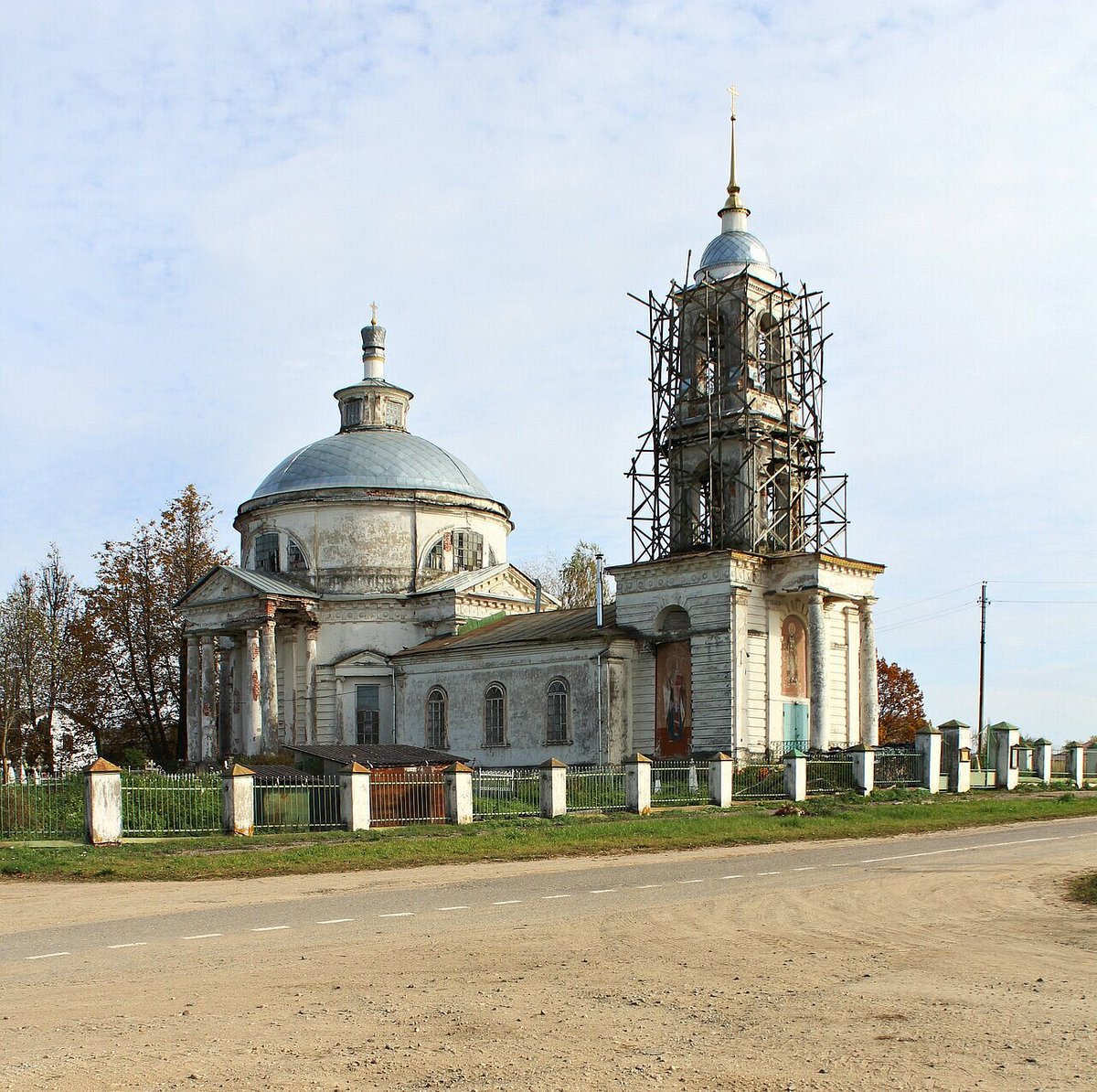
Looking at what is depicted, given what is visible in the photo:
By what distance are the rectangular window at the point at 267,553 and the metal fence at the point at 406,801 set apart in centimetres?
2335

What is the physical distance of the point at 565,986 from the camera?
8.83 m

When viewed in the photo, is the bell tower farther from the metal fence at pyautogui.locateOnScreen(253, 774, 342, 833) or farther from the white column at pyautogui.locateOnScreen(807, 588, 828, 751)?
the metal fence at pyautogui.locateOnScreen(253, 774, 342, 833)

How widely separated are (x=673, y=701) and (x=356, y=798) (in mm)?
14484

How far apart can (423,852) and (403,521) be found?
28011mm

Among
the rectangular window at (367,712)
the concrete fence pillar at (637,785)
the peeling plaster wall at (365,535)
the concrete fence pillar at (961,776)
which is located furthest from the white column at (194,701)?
the concrete fence pillar at (961,776)

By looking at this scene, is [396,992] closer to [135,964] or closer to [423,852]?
[135,964]

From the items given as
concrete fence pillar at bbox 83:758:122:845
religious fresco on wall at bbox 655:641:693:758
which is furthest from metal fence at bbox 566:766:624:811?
concrete fence pillar at bbox 83:758:122:845

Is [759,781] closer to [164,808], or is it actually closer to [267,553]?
[164,808]

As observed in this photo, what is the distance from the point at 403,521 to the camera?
46.9m

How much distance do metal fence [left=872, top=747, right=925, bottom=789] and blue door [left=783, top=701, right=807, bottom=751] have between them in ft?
8.82

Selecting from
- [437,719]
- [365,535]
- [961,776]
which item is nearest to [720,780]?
[961,776]

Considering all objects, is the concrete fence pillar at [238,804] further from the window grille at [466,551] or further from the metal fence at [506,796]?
the window grille at [466,551]

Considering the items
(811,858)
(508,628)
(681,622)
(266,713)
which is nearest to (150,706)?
(266,713)

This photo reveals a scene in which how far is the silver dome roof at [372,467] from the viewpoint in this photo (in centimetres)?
4719
